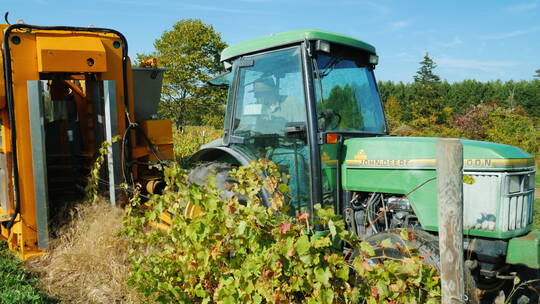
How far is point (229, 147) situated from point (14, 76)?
210 centimetres

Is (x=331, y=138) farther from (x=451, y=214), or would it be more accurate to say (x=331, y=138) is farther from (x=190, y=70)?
(x=190, y=70)

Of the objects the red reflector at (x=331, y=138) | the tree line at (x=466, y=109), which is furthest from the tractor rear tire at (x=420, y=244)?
the tree line at (x=466, y=109)

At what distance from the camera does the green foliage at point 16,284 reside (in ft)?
11.4

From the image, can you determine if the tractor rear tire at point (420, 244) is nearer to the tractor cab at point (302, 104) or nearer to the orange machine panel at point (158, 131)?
the tractor cab at point (302, 104)

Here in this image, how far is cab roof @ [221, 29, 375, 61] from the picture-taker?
374cm

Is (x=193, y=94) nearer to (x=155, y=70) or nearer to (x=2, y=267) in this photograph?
(x=155, y=70)

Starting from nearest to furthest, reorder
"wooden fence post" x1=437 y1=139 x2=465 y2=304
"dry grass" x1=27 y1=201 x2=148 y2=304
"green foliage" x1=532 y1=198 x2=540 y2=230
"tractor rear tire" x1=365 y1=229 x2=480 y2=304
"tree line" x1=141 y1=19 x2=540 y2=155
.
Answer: "wooden fence post" x1=437 y1=139 x2=465 y2=304, "tractor rear tire" x1=365 y1=229 x2=480 y2=304, "dry grass" x1=27 y1=201 x2=148 y2=304, "green foliage" x1=532 y1=198 x2=540 y2=230, "tree line" x1=141 y1=19 x2=540 y2=155

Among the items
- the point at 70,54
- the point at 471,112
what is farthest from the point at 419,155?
the point at 471,112

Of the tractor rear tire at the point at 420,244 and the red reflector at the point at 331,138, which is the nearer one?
the tractor rear tire at the point at 420,244

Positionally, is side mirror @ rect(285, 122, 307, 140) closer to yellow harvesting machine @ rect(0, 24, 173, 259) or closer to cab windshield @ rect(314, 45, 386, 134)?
cab windshield @ rect(314, 45, 386, 134)

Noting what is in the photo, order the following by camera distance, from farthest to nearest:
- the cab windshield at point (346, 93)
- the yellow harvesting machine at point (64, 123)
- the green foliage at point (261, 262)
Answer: the yellow harvesting machine at point (64, 123) < the cab windshield at point (346, 93) < the green foliage at point (261, 262)

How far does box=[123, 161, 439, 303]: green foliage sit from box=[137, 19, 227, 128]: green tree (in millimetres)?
20905

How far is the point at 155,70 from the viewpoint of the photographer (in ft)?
17.9

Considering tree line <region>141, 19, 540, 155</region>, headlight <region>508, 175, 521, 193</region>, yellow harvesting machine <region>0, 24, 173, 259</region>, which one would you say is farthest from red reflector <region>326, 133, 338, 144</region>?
tree line <region>141, 19, 540, 155</region>
